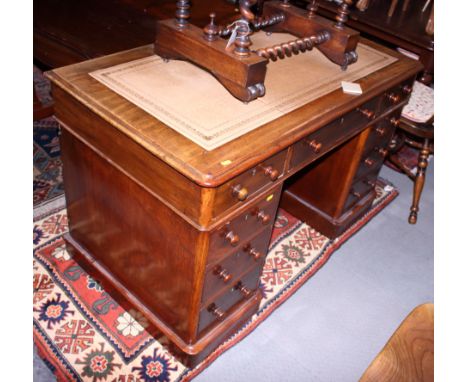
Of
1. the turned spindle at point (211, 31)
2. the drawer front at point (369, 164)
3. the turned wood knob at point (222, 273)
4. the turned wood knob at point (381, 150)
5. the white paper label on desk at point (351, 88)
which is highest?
the turned spindle at point (211, 31)

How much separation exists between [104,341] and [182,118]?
3.71ft

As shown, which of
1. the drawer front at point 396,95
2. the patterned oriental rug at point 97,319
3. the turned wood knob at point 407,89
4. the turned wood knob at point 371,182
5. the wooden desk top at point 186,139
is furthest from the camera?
the turned wood knob at point 371,182

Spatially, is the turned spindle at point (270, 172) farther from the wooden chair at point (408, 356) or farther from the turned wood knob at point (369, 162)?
the turned wood knob at point (369, 162)

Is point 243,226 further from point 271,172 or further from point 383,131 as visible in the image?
point 383,131

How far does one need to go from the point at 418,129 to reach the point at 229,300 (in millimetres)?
1561

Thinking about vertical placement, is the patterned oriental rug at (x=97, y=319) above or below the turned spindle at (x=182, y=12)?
below

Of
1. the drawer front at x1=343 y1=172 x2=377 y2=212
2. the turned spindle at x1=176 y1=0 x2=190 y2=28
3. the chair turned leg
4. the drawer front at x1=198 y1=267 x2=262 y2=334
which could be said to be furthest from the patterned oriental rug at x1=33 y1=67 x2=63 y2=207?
the chair turned leg

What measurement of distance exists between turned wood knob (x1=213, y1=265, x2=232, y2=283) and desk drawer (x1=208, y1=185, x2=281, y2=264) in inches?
2.5

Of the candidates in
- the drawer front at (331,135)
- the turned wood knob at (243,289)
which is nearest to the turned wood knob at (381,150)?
the drawer front at (331,135)

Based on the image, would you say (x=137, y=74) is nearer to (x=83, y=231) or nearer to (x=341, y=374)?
(x=83, y=231)

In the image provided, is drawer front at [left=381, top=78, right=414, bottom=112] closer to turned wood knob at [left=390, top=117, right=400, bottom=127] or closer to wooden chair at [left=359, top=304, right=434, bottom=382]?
turned wood knob at [left=390, top=117, right=400, bottom=127]

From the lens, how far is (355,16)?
11.3ft

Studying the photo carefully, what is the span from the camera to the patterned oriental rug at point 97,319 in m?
1.98

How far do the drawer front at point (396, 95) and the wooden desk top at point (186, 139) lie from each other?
0.44 metres
